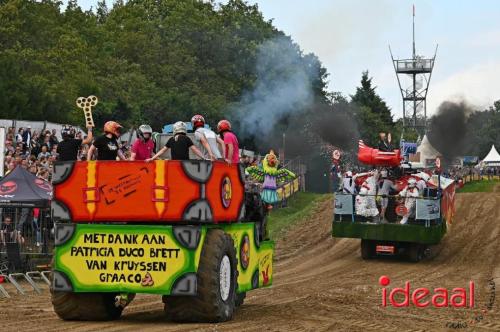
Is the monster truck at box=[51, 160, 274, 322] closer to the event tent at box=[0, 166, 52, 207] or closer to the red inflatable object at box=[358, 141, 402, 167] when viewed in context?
the event tent at box=[0, 166, 52, 207]

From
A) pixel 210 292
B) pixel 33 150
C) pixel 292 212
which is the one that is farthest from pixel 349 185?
pixel 210 292

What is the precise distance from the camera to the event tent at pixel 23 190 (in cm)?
1914

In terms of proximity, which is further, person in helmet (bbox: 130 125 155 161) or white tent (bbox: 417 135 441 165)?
white tent (bbox: 417 135 441 165)

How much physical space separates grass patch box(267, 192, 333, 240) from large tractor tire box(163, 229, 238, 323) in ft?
52.0

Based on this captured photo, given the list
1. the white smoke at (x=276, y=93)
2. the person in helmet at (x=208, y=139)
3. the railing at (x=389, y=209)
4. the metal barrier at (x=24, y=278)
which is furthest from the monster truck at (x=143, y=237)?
the white smoke at (x=276, y=93)

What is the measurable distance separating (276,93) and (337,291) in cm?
2416

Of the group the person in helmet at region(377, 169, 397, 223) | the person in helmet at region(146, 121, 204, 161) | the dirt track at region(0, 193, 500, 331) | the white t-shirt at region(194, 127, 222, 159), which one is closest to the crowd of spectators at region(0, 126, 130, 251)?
the white t-shirt at region(194, 127, 222, 159)

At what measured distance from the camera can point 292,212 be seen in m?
34.7

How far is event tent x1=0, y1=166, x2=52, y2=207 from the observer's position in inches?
754

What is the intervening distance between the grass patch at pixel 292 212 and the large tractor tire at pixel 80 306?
15.8 metres

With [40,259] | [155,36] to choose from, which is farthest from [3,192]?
[155,36]

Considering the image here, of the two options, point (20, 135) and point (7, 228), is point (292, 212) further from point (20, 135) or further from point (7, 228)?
point (7, 228)

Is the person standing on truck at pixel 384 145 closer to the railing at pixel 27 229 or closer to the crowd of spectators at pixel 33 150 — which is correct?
the crowd of spectators at pixel 33 150

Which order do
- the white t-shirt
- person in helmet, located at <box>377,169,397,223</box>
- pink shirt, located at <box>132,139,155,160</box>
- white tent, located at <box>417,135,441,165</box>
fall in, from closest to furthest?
the white t-shirt < pink shirt, located at <box>132,139,155,160</box> < person in helmet, located at <box>377,169,397,223</box> < white tent, located at <box>417,135,441,165</box>
